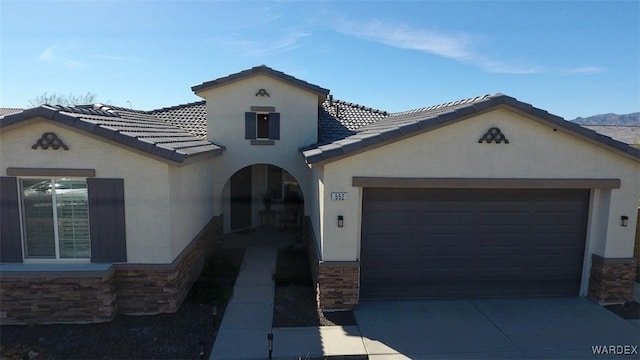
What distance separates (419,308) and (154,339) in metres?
5.52

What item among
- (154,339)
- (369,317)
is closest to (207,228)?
(154,339)

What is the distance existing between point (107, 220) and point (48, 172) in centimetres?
145

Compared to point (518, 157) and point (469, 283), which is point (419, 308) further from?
point (518, 157)

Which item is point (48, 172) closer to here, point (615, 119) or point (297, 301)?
point (297, 301)

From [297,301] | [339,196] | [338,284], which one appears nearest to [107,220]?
[297,301]

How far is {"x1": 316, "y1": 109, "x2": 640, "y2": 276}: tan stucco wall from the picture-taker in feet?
25.3

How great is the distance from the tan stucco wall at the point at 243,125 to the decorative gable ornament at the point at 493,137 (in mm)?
6616

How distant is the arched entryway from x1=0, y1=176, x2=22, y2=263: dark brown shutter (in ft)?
26.1

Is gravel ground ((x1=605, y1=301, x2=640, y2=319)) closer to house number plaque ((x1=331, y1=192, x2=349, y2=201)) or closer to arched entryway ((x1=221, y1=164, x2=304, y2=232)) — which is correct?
Answer: house number plaque ((x1=331, y1=192, x2=349, y2=201))

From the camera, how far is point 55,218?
24.2 feet

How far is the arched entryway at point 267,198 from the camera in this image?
15.0 m

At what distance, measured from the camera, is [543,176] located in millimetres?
8109

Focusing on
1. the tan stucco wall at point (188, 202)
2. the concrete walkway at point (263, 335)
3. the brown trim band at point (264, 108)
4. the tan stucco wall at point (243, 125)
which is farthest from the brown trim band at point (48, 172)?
the brown trim band at point (264, 108)

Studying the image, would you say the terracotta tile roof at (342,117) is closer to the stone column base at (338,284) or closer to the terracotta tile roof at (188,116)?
the terracotta tile roof at (188,116)
